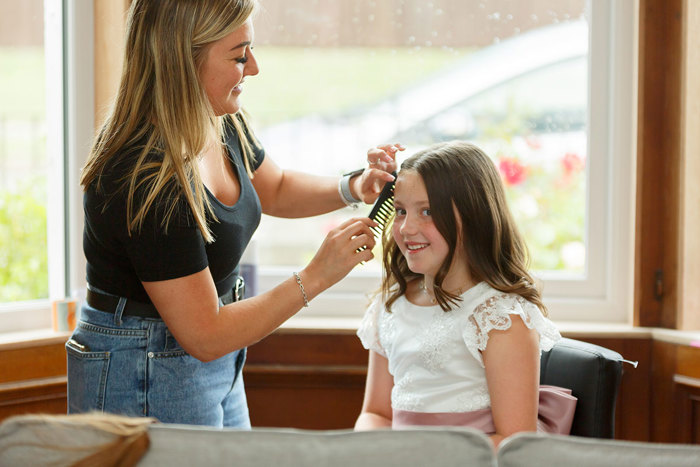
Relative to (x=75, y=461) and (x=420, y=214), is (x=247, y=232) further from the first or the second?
(x=75, y=461)

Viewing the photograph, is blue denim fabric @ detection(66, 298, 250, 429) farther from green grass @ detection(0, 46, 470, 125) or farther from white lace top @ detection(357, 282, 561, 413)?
green grass @ detection(0, 46, 470, 125)

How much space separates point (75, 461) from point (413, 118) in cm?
179

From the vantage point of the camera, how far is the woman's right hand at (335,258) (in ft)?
5.14

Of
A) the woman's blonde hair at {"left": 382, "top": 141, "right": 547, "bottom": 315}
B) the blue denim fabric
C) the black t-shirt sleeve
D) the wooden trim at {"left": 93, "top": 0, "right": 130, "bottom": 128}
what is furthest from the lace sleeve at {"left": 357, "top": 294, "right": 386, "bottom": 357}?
the wooden trim at {"left": 93, "top": 0, "right": 130, "bottom": 128}

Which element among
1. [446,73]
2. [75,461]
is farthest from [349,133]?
[75,461]

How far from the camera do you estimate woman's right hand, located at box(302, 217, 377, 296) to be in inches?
61.6

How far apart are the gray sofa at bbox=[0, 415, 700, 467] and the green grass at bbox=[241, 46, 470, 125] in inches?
67.4

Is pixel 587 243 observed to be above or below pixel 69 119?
below

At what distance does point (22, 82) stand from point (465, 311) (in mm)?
1554

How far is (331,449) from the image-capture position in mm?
897

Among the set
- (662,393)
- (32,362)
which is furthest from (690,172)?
(32,362)

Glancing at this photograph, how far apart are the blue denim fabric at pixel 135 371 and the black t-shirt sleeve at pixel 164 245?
166 mm

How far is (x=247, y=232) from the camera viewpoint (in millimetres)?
1660

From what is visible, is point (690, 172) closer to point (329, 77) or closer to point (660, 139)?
point (660, 139)
